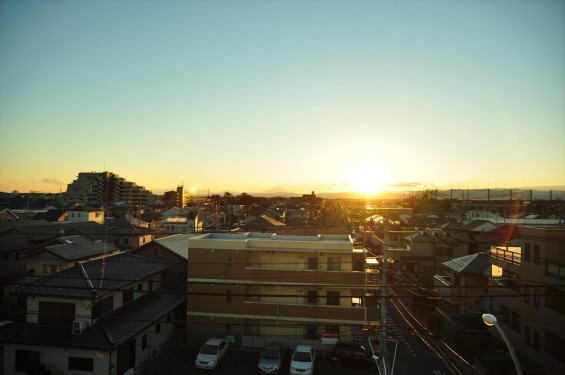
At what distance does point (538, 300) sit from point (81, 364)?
47.0 ft

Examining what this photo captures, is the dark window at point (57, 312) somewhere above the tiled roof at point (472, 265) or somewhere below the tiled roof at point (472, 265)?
below

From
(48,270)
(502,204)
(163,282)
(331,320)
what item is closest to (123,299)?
(163,282)

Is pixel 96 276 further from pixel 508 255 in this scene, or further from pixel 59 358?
pixel 508 255

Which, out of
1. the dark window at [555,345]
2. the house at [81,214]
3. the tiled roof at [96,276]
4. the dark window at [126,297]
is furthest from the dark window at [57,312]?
the house at [81,214]

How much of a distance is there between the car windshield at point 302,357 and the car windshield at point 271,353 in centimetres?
63

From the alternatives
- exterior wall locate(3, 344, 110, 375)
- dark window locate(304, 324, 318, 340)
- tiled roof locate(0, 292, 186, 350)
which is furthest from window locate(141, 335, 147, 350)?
dark window locate(304, 324, 318, 340)

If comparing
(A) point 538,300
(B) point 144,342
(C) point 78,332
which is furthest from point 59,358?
(A) point 538,300

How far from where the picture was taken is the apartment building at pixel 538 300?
980 centimetres

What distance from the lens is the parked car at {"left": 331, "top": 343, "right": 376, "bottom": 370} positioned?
12079 millimetres

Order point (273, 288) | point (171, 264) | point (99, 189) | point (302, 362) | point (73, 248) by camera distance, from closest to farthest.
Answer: point (302, 362)
point (273, 288)
point (171, 264)
point (73, 248)
point (99, 189)

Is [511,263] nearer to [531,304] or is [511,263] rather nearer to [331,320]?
[531,304]

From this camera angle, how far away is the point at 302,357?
11.9 meters

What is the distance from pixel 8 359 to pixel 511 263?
17316 millimetres

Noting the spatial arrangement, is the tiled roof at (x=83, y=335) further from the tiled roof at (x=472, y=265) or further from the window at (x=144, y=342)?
the tiled roof at (x=472, y=265)
